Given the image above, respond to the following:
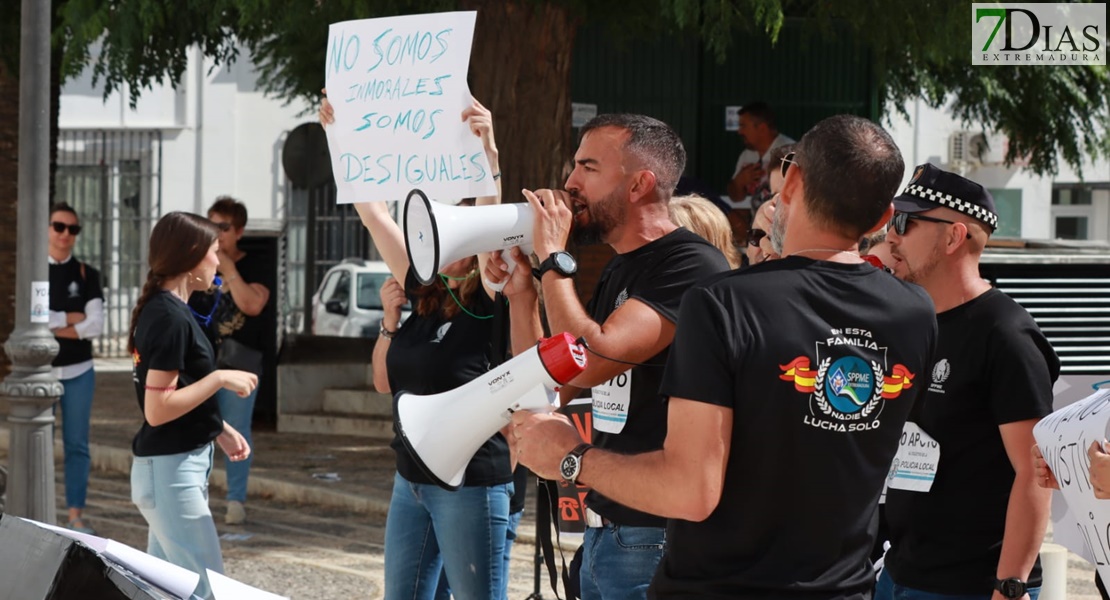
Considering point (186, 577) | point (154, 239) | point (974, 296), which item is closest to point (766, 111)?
point (154, 239)

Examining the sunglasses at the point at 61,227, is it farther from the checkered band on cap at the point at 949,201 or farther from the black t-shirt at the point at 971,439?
the black t-shirt at the point at 971,439

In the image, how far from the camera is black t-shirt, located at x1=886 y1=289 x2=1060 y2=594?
339 cm

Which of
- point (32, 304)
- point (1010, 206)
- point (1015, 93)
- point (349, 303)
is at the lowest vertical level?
→ point (349, 303)

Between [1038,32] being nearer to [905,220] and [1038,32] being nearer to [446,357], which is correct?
[446,357]

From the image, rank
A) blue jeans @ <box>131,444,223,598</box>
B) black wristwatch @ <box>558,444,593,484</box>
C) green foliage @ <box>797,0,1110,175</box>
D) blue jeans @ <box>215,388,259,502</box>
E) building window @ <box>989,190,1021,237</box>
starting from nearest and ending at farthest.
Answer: black wristwatch @ <box>558,444,593,484</box> → blue jeans @ <box>131,444,223,598</box> → blue jeans @ <box>215,388,259,502</box> → green foliage @ <box>797,0,1110,175</box> → building window @ <box>989,190,1021,237</box>

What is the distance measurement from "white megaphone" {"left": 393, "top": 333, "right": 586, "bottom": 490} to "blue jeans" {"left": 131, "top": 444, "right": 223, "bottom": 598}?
188cm

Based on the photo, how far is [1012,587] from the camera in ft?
10.8

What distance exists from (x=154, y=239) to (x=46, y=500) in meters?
3.06

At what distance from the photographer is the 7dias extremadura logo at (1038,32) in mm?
8586

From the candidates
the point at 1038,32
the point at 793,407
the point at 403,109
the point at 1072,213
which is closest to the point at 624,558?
the point at 793,407

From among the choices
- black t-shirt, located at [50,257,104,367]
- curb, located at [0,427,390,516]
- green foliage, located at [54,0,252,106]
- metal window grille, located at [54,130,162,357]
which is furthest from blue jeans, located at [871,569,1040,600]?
metal window grille, located at [54,130,162,357]

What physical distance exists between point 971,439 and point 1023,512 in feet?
0.74

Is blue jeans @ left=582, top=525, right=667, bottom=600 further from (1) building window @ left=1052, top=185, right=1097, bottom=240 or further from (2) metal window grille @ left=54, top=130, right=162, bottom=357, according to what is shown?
(1) building window @ left=1052, top=185, right=1097, bottom=240

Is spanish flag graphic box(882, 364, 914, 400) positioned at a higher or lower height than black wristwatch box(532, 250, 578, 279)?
lower
